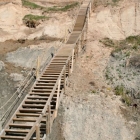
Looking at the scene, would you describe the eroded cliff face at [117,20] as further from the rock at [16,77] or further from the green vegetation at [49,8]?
the rock at [16,77]

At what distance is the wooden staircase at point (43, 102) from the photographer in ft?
53.5

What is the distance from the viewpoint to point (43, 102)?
61.5ft

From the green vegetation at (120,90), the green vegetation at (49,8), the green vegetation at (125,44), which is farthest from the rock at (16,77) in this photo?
the green vegetation at (49,8)

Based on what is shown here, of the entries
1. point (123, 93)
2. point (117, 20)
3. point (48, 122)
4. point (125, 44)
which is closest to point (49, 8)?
point (117, 20)

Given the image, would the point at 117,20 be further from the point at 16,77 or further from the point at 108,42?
the point at 16,77

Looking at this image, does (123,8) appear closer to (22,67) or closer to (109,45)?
(109,45)

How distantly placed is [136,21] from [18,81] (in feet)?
51.0

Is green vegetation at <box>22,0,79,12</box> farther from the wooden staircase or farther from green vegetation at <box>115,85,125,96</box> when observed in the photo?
green vegetation at <box>115,85,125,96</box>

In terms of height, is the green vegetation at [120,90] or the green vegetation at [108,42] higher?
the green vegetation at [108,42]

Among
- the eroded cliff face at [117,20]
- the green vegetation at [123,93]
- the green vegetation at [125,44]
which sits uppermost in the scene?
the eroded cliff face at [117,20]

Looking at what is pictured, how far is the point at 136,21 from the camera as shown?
33438 millimetres

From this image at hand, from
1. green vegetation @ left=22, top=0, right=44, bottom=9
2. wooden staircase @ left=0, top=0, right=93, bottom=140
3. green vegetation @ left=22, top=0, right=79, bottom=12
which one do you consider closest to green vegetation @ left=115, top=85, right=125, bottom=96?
wooden staircase @ left=0, top=0, right=93, bottom=140

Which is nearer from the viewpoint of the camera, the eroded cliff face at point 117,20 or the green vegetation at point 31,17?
the eroded cliff face at point 117,20

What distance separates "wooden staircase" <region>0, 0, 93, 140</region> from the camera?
53.5ft
